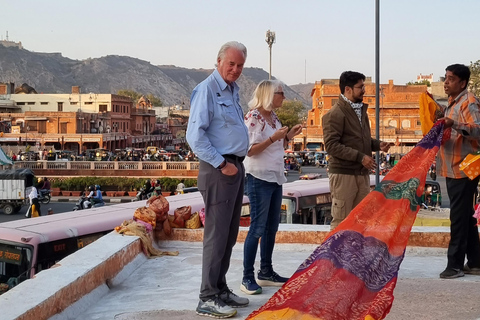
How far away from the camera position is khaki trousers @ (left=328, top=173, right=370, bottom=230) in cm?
561

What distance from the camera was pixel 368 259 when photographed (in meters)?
4.13

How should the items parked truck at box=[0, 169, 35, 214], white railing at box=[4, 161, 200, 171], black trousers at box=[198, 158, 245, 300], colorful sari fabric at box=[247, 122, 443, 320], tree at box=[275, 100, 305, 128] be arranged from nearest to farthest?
colorful sari fabric at box=[247, 122, 443, 320], black trousers at box=[198, 158, 245, 300], parked truck at box=[0, 169, 35, 214], white railing at box=[4, 161, 200, 171], tree at box=[275, 100, 305, 128]

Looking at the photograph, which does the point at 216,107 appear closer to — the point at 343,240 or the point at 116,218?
the point at 343,240

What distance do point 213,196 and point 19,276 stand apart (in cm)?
837

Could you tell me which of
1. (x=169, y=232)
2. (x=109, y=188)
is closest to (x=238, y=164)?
(x=169, y=232)

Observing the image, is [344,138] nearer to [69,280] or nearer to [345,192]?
[345,192]

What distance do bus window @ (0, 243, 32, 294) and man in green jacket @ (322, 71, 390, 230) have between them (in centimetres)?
742

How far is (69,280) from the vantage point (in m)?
4.26

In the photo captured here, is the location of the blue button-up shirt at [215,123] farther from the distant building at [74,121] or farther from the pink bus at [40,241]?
the distant building at [74,121]

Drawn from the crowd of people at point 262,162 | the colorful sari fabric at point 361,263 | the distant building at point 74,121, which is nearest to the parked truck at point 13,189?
the crowd of people at point 262,162

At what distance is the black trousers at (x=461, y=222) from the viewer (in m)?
5.31

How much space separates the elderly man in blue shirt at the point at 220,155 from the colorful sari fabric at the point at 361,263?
1.96ft

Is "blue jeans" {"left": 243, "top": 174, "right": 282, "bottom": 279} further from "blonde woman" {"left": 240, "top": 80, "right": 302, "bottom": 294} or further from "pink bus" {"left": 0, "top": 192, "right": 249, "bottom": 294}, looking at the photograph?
"pink bus" {"left": 0, "top": 192, "right": 249, "bottom": 294}

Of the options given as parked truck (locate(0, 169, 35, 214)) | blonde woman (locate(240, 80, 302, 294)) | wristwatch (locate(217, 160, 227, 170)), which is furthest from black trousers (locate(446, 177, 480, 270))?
parked truck (locate(0, 169, 35, 214))
